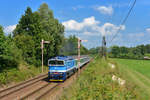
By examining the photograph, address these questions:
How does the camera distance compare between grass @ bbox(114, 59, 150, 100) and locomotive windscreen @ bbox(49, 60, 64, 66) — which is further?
locomotive windscreen @ bbox(49, 60, 64, 66)

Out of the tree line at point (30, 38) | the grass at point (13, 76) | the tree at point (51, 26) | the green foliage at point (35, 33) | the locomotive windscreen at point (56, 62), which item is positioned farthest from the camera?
the tree at point (51, 26)

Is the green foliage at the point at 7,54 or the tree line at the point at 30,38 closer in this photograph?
the green foliage at the point at 7,54

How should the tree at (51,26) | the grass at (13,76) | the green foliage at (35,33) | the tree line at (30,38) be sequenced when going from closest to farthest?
1. the grass at (13,76)
2. the tree line at (30,38)
3. the green foliage at (35,33)
4. the tree at (51,26)

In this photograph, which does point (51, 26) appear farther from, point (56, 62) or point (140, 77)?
point (140, 77)

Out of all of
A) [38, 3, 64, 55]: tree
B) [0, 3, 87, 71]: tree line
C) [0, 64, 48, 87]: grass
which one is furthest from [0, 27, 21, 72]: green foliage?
[38, 3, 64, 55]: tree

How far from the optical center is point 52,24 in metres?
38.0

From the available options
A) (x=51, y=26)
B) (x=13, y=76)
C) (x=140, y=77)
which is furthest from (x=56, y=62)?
(x=140, y=77)

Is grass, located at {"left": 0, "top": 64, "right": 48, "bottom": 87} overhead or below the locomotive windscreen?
below

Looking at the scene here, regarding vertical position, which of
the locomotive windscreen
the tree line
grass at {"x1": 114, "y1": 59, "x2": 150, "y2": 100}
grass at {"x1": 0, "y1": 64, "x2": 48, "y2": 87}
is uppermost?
the tree line

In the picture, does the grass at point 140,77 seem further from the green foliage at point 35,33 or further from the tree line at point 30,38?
the green foliage at point 35,33

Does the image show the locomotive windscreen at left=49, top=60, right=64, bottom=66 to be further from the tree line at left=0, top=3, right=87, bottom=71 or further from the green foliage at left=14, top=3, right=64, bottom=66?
the green foliage at left=14, top=3, right=64, bottom=66

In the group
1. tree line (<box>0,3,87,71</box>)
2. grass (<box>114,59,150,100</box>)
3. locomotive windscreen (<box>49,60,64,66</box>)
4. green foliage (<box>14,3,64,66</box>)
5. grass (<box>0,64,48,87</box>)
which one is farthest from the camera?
green foliage (<box>14,3,64,66</box>)

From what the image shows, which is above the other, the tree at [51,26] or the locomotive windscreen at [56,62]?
the tree at [51,26]

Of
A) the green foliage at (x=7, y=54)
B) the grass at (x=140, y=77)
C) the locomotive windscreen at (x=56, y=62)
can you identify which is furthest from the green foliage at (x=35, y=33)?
the grass at (x=140, y=77)
